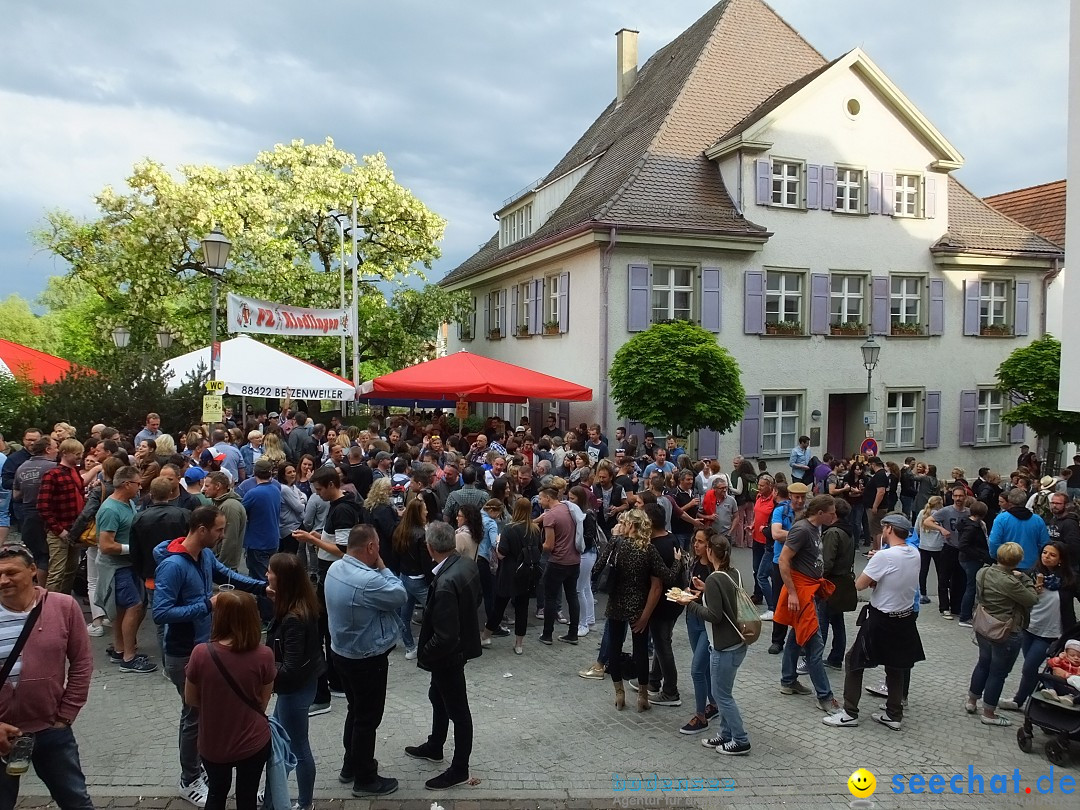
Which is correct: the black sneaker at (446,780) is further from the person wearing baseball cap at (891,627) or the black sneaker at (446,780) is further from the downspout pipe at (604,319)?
the downspout pipe at (604,319)

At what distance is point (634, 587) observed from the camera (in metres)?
6.28

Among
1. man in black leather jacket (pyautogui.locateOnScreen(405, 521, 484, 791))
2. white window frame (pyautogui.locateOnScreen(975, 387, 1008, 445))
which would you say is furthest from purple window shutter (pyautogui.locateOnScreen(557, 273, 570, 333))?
man in black leather jacket (pyautogui.locateOnScreen(405, 521, 484, 791))

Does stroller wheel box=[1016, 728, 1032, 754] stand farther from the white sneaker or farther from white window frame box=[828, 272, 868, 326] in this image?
white window frame box=[828, 272, 868, 326]

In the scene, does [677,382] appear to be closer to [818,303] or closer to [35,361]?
[818,303]

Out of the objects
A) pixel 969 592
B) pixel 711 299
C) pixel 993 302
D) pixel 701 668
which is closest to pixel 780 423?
pixel 711 299

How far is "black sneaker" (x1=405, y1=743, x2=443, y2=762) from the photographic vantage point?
17.9ft

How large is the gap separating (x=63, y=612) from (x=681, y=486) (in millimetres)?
7590

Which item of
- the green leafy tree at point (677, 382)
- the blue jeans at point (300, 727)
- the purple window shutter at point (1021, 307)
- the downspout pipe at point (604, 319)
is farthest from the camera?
the purple window shutter at point (1021, 307)

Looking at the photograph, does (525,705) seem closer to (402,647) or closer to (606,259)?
(402,647)

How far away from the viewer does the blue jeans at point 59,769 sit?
12.5 feet

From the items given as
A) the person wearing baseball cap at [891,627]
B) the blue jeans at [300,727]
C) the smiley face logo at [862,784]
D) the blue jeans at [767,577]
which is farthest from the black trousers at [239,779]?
the blue jeans at [767,577]

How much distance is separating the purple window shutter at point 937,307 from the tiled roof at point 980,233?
0.92 metres

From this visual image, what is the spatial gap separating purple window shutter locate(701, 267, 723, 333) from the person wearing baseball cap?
1347 cm

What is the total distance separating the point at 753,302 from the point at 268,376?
1164 cm
